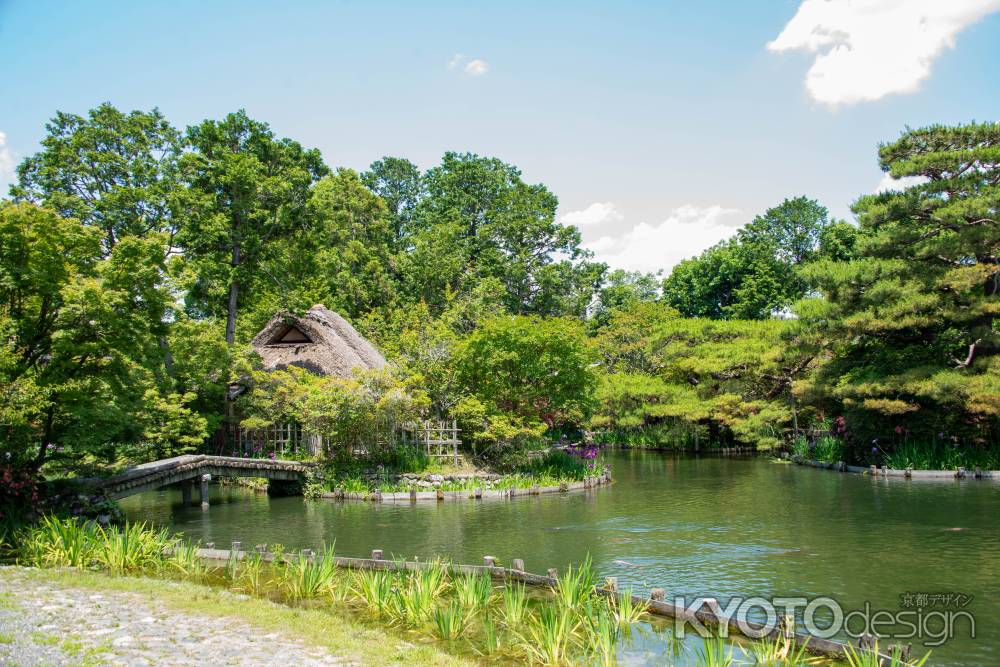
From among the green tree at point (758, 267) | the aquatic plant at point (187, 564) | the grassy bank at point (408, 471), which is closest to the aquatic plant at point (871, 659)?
the aquatic plant at point (187, 564)

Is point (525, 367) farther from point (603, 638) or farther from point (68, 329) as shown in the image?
point (603, 638)

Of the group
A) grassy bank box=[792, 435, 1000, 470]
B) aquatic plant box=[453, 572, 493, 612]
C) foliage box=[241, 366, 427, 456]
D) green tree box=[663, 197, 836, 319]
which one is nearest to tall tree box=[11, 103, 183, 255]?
foliage box=[241, 366, 427, 456]

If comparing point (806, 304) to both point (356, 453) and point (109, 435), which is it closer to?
point (356, 453)

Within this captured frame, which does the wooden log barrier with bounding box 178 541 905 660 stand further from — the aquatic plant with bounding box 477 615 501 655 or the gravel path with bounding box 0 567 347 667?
the gravel path with bounding box 0 567 347 667

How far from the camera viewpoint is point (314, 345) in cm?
2255

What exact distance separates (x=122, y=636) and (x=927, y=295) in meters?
20.8

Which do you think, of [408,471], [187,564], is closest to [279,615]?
[187,564]

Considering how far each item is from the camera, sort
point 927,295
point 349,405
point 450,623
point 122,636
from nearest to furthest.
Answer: point 122,636
point 450,623
point 349,405
point 927,295

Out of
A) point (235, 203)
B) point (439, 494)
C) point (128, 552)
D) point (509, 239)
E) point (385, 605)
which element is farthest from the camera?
point (509, 239)

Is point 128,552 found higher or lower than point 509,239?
lower

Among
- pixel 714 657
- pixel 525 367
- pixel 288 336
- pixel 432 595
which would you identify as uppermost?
pixel 288 336

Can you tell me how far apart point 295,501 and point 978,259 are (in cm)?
1999

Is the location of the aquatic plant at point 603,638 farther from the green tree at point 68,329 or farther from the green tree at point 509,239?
the green tree at point 509,239

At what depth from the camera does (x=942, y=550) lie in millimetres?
11117
